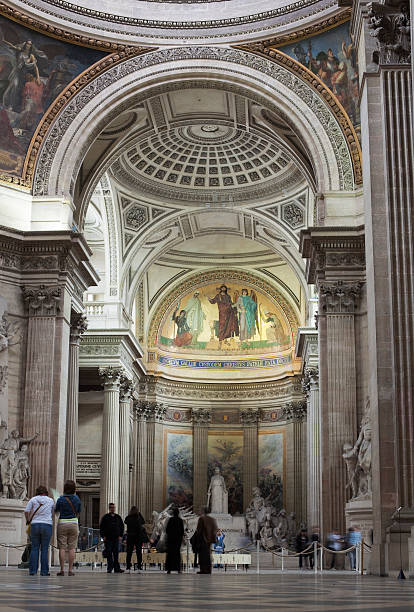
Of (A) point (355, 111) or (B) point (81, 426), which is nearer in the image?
(A) point (355, 111)

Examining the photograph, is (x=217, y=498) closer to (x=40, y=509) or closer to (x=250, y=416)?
(x=250, y=416)

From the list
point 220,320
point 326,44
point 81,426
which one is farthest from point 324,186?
point 220,320

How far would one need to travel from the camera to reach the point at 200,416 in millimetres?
41469

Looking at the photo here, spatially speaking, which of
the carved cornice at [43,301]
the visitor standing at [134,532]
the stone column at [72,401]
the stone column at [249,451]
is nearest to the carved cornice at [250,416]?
the stone column at [249,451]

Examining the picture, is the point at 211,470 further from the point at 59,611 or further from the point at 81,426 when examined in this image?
the point at 59,611

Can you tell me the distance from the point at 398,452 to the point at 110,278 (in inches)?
928

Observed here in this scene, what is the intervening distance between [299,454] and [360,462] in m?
18.7

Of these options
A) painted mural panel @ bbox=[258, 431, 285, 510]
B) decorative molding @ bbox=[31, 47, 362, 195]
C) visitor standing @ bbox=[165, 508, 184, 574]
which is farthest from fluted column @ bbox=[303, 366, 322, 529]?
visitor standing @ bbox=[165, 508, 184, 574]

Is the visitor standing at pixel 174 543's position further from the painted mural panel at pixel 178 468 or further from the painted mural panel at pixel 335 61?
the painted mural panel at pixel 178 468

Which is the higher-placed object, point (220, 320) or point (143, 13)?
point (143, 13)

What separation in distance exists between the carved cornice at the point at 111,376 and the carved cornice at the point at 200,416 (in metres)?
9.28

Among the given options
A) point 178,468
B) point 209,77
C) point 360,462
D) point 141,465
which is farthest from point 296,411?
point 360,462

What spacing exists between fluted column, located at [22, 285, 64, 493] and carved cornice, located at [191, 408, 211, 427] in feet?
63.1

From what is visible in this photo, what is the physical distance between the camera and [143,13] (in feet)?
82.2
